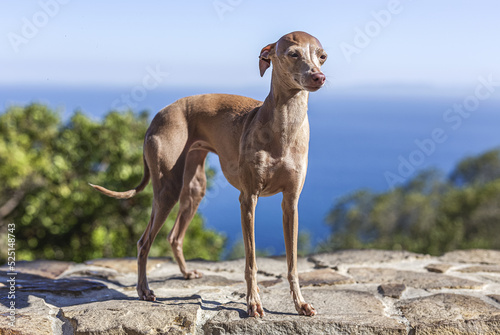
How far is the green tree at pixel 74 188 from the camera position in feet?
24.3

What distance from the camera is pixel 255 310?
12.0 feet

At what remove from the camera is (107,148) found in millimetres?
7625

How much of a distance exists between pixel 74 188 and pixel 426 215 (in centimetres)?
766

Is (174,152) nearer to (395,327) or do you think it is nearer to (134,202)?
(395,327)

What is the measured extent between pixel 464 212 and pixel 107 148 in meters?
7.87

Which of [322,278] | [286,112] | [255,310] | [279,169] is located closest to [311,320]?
[255,310]

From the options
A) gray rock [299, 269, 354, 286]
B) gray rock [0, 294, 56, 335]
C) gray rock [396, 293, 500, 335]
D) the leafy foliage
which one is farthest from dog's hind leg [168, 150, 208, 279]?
the leafy foliage

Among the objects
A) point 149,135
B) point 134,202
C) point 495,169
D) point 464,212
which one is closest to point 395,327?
point 149,135

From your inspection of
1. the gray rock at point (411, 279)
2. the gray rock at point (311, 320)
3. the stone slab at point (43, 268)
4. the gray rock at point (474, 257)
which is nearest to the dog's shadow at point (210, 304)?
the gray rock at point (311, 320)

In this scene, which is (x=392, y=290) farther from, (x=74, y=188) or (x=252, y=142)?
(x=74, y=188)

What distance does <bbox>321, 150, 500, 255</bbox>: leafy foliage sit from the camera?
10.9 m

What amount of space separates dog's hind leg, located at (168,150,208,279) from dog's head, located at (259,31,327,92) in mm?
1424

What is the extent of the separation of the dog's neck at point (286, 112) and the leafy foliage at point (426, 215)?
6.83 meters

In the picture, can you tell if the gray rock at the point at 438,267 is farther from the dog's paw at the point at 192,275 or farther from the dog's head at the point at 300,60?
the dog's head at the point at 300,60
